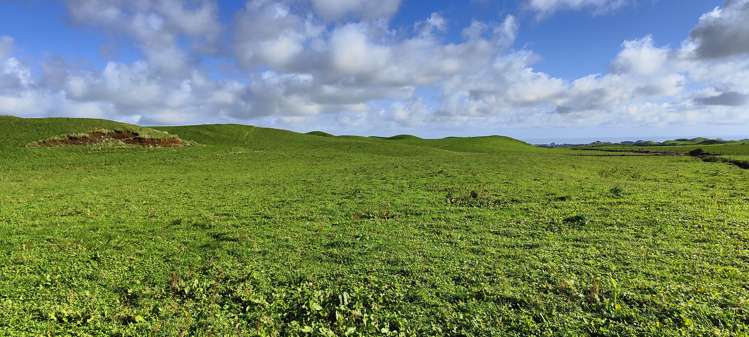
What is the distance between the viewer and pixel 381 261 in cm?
1282

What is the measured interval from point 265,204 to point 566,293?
1775cm

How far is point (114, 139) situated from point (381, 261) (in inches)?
2572

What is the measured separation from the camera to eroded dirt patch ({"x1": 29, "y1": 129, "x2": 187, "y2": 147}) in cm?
5844

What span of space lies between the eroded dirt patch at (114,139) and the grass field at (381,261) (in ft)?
123

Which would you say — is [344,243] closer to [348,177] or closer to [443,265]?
[443,265]

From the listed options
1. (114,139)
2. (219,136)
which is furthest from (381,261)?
(219,136)

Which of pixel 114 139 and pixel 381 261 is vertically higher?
pixel 114 139

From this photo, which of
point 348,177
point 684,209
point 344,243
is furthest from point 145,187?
point 684,209

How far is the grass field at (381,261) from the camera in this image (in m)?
8.95

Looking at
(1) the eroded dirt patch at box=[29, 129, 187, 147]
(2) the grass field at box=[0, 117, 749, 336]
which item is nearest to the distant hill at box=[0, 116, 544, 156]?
(1) the eroded dirt patch at box=[29, 129, 187, 147]

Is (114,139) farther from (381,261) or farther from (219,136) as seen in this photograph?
(381,261)

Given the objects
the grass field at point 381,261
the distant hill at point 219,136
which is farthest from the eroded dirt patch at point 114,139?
the grass field at point 381,261

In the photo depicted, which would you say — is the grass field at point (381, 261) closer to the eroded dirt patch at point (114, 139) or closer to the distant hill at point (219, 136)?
the eroded dirt patch at point (114, 139)

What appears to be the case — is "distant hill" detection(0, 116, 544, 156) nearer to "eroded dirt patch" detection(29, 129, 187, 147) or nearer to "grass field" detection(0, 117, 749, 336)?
"eroded dirt patch" detection(29, 129, 187, 147)
